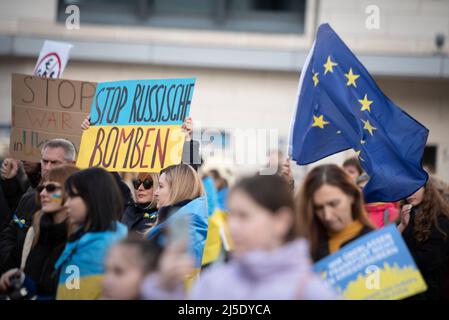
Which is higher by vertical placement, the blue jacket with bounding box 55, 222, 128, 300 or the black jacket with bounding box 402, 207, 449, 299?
the blue jacket with bounding box 55, 222, 128, 300

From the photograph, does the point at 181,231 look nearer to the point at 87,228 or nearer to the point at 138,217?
the point at 87,228

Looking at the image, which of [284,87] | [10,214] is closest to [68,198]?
[10,214]

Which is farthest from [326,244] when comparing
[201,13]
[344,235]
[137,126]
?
[201,13]

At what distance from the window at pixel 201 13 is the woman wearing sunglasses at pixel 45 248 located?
9.65 meters

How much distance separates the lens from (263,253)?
3.55 meters

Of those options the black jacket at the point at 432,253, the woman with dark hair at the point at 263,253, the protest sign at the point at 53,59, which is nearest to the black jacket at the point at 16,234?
the protest sign at the point at 53,59

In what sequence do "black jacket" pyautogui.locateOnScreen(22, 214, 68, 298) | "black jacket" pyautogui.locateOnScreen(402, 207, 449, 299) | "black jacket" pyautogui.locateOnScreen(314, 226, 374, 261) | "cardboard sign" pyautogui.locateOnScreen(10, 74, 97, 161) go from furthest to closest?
"cardboard sign" pyautogui.locateOnScreen(10, 74, 97, 161) → "black jacket" pyautogui.locateOnScreen(402, 207, 449, 299) → "black jacket" pyautogui.locateOnScreen(22, 214, 68, 298) → "black jacket" pyautogui.locateOnScreen(314, 226, 374, 261)

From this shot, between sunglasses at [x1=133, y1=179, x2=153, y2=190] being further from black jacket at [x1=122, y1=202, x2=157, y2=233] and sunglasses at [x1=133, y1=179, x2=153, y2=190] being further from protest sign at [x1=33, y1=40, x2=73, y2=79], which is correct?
protest sign at [x1=33, y1=40, x2=73, y2=79]

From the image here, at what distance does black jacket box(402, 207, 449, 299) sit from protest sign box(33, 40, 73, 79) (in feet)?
10.3

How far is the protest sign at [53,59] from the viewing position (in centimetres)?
805

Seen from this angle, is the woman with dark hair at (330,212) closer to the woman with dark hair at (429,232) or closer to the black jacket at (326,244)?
the black jacket at (326,244)

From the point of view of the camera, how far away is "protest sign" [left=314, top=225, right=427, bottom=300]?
4340mm

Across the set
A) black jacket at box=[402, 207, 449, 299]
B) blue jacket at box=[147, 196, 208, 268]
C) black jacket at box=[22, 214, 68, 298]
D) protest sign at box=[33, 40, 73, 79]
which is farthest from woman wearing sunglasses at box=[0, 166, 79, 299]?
protest sign at box=[33, 40, 73, 79]

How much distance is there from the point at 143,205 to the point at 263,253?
133 inches
